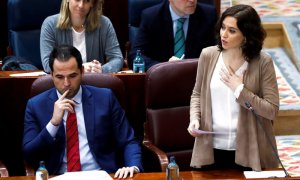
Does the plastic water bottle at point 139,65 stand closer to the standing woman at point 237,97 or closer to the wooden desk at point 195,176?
the standing woman at point 237,97

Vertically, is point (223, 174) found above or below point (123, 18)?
below

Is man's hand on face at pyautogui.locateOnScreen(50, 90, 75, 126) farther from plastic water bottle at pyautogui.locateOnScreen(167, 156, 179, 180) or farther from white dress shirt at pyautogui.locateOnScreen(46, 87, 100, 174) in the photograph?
plastic water bottle at pyautogui.locateOnScreen(167, 156, 179, 180)

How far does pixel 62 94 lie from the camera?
6.98 ft

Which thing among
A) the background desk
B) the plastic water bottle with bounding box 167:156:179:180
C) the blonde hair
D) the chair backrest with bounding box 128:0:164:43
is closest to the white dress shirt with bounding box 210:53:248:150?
the plastic water bottle with bounding box 167:156:179:180

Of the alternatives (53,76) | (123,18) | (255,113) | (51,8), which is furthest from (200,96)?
(123,18)

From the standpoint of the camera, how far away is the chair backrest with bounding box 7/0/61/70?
3.23 meters

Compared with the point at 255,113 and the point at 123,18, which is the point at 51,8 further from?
the point at 255,113

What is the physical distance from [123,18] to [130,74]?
43.6 inches

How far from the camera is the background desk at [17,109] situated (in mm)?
2623

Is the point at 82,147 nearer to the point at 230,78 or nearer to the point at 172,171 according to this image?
the point at 172,171

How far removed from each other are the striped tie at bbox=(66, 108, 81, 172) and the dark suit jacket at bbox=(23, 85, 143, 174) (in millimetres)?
22

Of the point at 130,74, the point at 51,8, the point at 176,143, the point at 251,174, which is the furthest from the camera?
the point at 51,8

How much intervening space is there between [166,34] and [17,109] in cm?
72

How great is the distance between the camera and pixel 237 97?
1.91m
